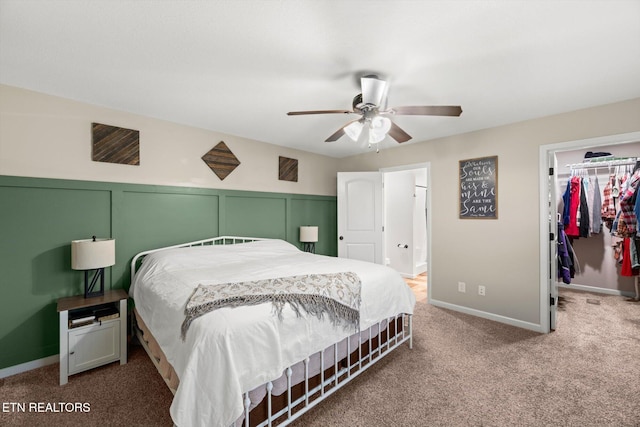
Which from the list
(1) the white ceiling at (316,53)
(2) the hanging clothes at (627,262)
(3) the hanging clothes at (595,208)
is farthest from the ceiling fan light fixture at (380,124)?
(2) the hanging clothes at (627,262)

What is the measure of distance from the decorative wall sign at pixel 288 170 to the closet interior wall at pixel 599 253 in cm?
403

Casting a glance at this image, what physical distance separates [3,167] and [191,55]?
1.88 m

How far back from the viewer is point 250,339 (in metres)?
1.46

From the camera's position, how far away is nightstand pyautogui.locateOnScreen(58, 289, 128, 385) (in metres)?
2.12

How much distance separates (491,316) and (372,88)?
3.09 meters

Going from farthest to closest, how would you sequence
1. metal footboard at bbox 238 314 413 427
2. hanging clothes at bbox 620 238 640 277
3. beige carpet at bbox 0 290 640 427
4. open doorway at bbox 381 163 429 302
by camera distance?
open doorway at bbox 381 163 429 302 < hanging clothes at bbox 620 238 640 277 < beige carpet at bbox 0 290 640 427 < metal footboard at bbox 238 314 413 427

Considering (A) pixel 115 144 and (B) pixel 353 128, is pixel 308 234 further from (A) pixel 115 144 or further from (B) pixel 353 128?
(A) pixel 115 144

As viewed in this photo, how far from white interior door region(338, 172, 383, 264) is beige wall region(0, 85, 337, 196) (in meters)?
1.12

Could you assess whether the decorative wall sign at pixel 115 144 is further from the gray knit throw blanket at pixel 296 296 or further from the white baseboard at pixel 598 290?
the white baseboard at pixel 598 290

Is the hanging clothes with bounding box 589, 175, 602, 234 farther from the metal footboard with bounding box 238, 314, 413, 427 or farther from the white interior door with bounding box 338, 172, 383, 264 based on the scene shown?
the metal footboard with bounding box 238, 314, 413, 427

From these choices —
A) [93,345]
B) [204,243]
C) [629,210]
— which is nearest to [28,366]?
[93,345]

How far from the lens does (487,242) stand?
11.1ft

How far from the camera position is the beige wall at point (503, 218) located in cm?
283

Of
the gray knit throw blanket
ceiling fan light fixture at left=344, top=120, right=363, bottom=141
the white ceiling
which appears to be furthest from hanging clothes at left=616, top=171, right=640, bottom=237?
the gray knit throw blanket
